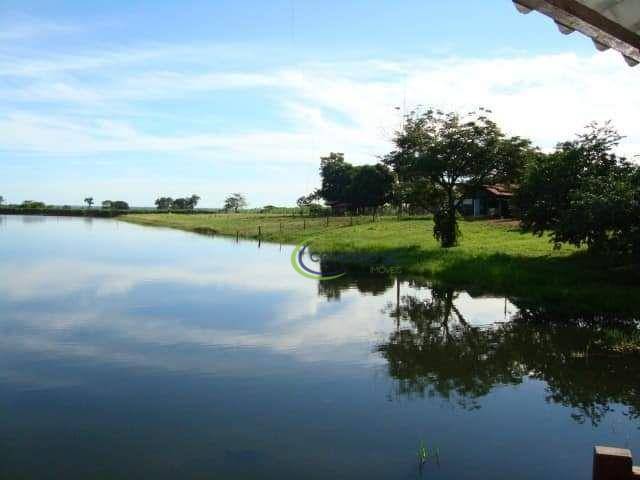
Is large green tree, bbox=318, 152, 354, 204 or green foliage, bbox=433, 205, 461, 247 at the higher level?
large green tree, bbox=318, 152, 354, 204

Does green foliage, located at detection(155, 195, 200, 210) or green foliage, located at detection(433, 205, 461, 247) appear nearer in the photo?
green foliage, located at detection(433, 205, 461, 247)

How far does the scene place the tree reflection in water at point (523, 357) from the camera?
1295cm

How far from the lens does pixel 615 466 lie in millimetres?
4664

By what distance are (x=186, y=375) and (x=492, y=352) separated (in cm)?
871

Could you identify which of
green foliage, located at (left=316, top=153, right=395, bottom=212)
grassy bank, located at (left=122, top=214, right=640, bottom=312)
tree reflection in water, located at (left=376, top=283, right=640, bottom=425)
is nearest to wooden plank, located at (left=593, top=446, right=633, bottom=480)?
tree reflection in water, located at (left=376, top=283, right=640, bottom=425)

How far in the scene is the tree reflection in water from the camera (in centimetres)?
1295

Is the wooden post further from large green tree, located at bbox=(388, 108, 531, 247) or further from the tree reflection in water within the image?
large green tree, located at bbox=(388, 108, 531, 247)

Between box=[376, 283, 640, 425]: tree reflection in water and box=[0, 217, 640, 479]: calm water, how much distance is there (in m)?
0.07

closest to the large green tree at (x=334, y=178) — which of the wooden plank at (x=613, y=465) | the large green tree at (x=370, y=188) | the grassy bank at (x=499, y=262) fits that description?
the large green tree at (x=370, y=188)

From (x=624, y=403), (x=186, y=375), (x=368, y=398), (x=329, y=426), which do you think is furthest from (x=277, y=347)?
(x=624, y=403)

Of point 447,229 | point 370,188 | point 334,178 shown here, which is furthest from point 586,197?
point 334,178

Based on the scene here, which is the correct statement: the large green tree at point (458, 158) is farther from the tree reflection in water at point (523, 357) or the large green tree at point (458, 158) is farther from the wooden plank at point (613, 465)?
the wooden plank at point (613, 465)
